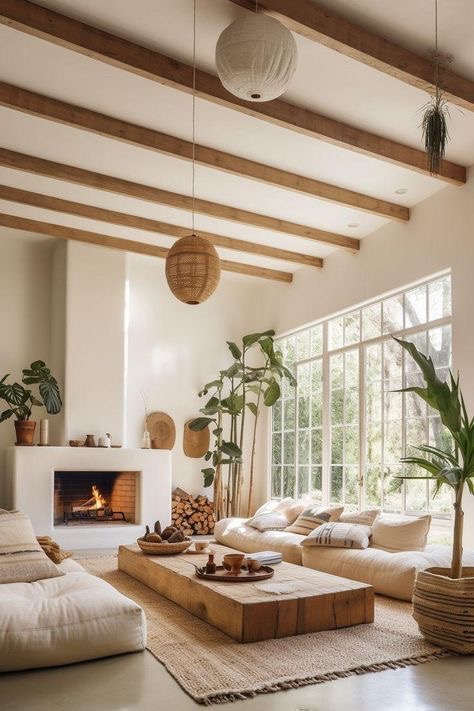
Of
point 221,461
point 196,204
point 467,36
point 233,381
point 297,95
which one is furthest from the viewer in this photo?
point 233,381

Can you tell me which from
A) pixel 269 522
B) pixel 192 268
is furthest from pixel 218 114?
pixel 269 522

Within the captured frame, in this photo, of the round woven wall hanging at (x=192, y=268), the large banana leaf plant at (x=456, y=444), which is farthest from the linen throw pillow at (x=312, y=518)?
the round woven wall hanging at (x=192, y=268)

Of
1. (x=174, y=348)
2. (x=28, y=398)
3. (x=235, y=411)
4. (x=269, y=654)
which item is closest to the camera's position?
(x=269, y=654)

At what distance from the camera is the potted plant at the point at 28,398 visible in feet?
24.8

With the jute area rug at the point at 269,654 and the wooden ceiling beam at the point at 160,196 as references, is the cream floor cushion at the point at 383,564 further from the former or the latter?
the wooden ceiling beam at the point at 160,196

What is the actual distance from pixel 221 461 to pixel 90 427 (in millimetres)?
1694

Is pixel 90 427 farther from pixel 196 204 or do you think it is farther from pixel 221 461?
pixel 196 204

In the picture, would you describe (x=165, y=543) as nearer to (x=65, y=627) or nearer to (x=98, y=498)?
(x=65, y=627)

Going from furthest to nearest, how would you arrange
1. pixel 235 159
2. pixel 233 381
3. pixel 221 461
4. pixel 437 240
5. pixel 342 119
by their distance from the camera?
pixel 233 381
pixel 221 461
pixel 437 240
pixel 235 159
pixel 342 119

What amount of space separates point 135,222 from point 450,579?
17.2ft

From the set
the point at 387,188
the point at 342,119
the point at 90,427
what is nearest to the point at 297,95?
the point at 342,119

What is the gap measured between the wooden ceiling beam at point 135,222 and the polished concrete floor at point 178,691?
4978 mm

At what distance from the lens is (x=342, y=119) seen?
5.27 m

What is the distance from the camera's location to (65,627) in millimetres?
3182
